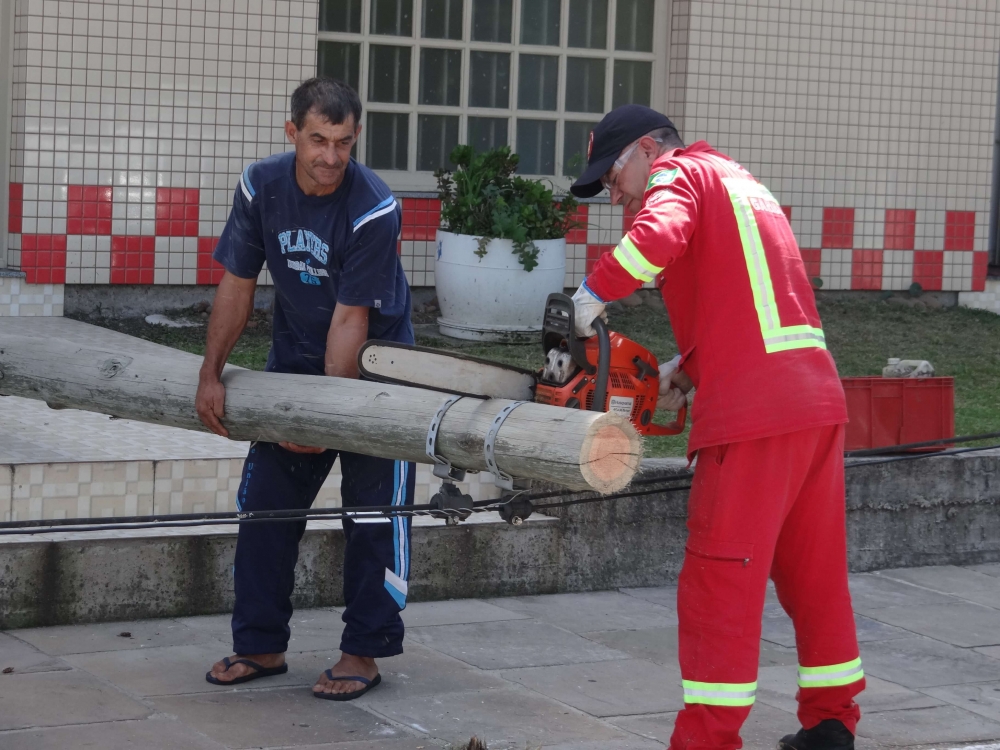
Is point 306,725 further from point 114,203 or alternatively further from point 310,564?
point 114,203

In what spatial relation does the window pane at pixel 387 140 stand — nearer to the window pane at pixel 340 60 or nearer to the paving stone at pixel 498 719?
the window pane at pixel 340 60

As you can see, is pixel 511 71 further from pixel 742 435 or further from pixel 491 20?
pixel 742 435

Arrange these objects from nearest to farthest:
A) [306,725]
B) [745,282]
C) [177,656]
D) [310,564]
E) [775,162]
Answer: [745,282]
[306,725]
[177,656]
[310,564]
[775,162]

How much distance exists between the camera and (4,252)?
8500mm

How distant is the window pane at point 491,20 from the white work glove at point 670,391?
647 cm

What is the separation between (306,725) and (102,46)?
5796mm

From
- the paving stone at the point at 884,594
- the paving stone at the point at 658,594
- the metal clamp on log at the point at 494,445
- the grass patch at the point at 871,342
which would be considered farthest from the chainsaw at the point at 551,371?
the grass patch at the point at 871,342

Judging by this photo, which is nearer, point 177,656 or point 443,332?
point 177,656

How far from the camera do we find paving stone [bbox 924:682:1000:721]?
13.9 feet

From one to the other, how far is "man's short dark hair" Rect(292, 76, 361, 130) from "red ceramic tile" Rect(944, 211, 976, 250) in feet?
26.4

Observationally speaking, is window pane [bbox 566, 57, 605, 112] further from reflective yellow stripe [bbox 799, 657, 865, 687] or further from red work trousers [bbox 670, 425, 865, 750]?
reflective yellow stripe [bbox 799, 657, 865, 687]

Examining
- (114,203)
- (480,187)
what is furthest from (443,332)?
(114,203)

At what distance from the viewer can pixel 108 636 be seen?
453 centimetres

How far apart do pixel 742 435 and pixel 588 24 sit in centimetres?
718
